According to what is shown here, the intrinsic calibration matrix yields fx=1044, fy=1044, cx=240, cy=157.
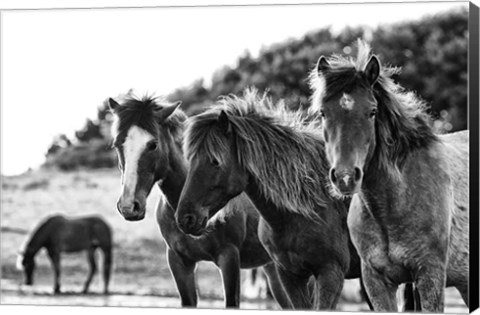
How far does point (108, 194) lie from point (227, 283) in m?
3.51

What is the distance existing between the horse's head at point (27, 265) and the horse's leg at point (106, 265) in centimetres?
69

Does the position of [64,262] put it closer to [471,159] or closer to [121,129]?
[121,129]

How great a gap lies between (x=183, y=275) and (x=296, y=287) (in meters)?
1.03

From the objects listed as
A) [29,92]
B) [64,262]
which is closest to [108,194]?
[64,262]

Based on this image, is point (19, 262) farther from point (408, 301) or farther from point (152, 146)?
point (408, 301)

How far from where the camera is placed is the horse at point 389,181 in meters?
6.07

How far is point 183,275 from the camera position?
24.8 ft

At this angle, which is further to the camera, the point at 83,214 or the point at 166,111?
the point at 83,214

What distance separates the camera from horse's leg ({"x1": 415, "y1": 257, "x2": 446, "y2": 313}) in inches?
239

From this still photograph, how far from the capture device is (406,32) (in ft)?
28.0

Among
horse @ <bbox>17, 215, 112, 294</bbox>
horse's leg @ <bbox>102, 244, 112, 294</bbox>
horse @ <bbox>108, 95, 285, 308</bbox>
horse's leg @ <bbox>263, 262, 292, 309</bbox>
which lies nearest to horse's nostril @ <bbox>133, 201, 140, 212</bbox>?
horse @ <bbox>108, 95, 285, 308</bbox>

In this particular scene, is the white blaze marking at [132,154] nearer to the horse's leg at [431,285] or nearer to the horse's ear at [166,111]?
the horse's ear at [166,111]

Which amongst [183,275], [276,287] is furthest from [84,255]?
[183,275]

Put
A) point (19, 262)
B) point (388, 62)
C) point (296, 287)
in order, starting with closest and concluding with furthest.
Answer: point (296, 287)
point (388, 62)
point (19, 262)
